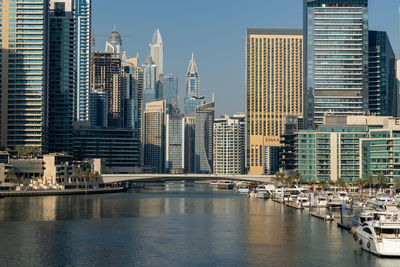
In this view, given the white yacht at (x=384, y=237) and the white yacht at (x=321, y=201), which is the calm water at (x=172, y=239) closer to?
the white yacht at (x=384, y=237)

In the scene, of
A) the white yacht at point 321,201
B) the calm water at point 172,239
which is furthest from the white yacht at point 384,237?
the white yacht at point 321,201

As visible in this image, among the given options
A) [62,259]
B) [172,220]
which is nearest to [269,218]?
[172,220]

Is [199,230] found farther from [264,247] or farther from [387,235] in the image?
[387,235]

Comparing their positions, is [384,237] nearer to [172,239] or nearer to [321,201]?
[172,239]

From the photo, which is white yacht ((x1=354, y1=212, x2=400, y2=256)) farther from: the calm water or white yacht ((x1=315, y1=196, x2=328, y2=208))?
white yacht ((x1=315, y1=196, x2=328, y2=208))

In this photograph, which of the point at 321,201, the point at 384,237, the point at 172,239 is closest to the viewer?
the point at 384,237

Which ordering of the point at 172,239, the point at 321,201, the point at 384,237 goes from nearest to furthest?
the point at 384,237 < the point at 172,239 < the point at 321,201

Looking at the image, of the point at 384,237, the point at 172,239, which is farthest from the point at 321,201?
the point at 384,237

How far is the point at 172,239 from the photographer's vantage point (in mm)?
118500

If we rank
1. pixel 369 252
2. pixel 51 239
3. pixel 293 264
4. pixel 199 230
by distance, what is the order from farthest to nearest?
pixel 199 230 → pixel 51 239 → pixel 369 252 → pixel 293 264

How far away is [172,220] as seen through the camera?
154 metres

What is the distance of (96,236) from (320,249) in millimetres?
41644

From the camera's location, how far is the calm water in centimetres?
9669

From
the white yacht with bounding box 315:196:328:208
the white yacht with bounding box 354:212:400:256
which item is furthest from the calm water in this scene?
the white yacht with bounding box 315:196:328:208
